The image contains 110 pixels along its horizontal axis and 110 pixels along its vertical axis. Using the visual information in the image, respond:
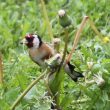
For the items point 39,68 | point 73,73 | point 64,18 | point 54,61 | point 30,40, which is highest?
point 64,18

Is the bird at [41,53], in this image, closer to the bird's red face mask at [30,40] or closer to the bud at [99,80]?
the bird's red face mask at [30,40]

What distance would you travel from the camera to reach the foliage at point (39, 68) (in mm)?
2998

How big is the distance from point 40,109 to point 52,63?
0.30 metres

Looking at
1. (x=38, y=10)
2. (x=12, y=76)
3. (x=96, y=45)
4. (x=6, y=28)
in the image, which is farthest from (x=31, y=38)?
(x=38, y=10)

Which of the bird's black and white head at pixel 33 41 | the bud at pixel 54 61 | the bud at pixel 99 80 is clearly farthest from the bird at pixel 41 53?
the bud at pixel 54 61

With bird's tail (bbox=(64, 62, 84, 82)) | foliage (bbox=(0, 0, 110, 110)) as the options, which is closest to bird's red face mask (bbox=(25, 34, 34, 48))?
foliage (bbox=(0, 0, 110, 110))

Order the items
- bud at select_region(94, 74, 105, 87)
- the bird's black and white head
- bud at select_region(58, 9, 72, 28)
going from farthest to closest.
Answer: the bird's black and white head, bud at select_region(94, 74, 105, 87), bud at select_region(58, 9, 72, 28)

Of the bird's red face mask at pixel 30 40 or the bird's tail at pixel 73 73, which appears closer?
the bird's tail at pixel 73 73

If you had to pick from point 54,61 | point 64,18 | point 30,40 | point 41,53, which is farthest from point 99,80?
point 30,40

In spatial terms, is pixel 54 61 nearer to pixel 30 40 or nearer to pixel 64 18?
pixel 64 18

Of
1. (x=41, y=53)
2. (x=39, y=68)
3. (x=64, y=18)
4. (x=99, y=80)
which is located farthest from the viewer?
(x=39, y=68)

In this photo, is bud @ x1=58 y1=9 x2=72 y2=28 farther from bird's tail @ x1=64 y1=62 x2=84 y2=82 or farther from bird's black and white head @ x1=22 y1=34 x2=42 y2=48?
bird's black and white head @ x1=22 y1=34 x2=42 y2=48

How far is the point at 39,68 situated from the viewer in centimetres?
395

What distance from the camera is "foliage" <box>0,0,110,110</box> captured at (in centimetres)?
300
